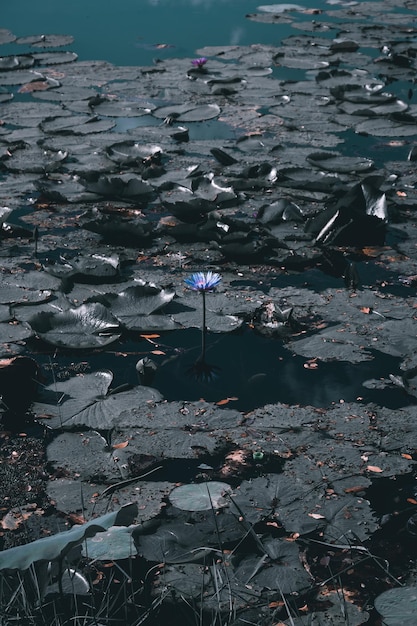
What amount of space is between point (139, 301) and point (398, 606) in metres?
1.36

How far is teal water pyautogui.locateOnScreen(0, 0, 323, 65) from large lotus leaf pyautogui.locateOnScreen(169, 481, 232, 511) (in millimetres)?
4805

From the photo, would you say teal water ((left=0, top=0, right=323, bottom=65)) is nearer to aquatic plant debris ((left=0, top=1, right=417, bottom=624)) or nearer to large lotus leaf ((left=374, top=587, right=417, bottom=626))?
aquatic plant debris ((left=0, top=1, right=417, bottom=624))

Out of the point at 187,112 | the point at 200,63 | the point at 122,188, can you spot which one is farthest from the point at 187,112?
the point at 122,188

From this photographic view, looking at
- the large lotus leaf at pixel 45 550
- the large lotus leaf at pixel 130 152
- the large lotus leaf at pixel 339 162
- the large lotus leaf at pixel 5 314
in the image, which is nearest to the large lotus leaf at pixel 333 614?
the large lotus leaf at pixel 45 550

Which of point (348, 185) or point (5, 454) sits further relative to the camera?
point (348, 185)

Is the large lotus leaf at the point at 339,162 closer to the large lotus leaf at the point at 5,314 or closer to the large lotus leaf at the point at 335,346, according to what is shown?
the large lotus leaf at the point at 335,346

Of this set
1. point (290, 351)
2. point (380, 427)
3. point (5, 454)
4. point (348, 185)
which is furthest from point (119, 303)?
point (348, 185)

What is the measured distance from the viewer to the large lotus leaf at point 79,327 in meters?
2.36

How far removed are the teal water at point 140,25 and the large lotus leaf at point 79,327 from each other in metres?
4.00

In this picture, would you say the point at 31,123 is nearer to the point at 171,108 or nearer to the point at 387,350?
the point at 171,108

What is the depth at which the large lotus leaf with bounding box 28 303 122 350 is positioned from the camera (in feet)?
7.74

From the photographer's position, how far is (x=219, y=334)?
241cm

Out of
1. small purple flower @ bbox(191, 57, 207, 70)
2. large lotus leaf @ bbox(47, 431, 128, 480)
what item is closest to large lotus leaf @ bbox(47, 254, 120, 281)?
large lotus leaf @ bbox(47, 431, 128, 480)

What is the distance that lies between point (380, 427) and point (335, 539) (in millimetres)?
426
